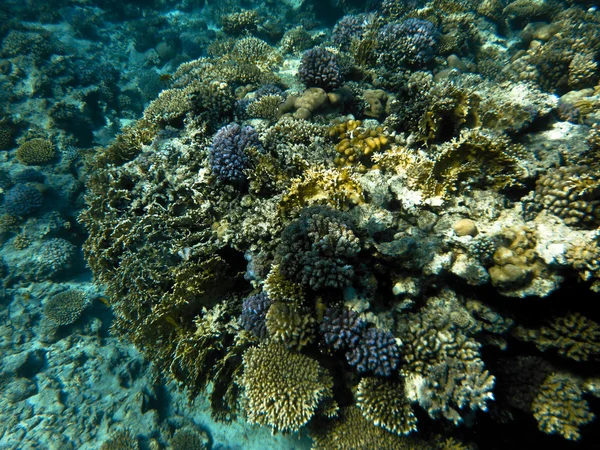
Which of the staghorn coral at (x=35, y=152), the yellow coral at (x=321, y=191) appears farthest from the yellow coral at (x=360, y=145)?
the staghorn coral at (x=35, y=152)

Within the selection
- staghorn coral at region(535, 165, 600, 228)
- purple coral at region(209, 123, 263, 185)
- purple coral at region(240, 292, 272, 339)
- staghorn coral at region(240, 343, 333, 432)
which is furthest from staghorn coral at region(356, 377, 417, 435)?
purple coral at region(209, 123, 263, 185)

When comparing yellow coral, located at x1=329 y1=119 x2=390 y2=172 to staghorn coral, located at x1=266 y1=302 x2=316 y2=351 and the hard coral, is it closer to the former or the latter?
staghorn coral, located at x1=266 y1=302 x2=316 y2=351

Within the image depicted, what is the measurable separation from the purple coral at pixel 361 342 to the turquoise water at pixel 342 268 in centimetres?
2

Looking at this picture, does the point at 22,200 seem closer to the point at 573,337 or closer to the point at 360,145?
the point at 360,145

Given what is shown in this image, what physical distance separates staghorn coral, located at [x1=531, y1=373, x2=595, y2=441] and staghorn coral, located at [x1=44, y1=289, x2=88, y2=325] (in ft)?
32.4

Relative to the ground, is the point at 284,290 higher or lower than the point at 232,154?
lower

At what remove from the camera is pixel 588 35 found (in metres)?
6.50

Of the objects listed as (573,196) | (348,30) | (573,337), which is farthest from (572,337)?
(348,30)

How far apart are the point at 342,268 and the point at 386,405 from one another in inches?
62.2

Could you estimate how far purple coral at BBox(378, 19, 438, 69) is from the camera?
279 inches

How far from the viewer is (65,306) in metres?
8.00

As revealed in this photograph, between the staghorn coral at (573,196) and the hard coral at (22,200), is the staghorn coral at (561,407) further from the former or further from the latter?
the hard coral at (22,200)

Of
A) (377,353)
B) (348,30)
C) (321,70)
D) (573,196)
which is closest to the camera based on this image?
(377,353)

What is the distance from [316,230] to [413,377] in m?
1.95
